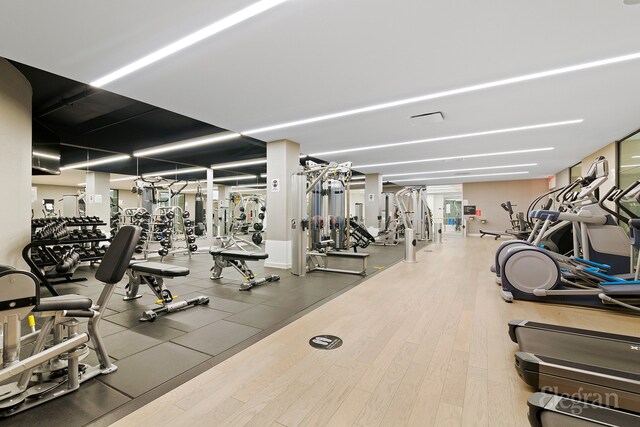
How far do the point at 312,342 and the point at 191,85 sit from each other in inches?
133

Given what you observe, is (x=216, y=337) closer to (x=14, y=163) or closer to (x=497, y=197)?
(x=14, y=163)

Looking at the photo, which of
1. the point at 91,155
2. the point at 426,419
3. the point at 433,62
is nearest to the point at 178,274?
the point at 426,419

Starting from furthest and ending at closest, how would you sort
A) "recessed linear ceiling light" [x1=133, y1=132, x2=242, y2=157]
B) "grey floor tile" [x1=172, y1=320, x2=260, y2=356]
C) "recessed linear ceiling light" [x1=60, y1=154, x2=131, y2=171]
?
1. "recessed linear ceiling light" [x1=60, y1=154, x2=131, y2=171]
2. "recessed linear ceiling light" [x1=133, y1=132, x2=242, y2=157]
3. "grey floor tile" [x1=172, y1=320, x2=260, y2=356]

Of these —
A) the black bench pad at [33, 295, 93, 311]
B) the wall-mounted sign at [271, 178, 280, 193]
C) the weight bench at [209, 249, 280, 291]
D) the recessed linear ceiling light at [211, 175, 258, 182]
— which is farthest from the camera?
the recessed linear ceiling light at [211, 175, 258, 182]

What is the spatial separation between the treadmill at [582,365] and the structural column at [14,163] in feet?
15.4

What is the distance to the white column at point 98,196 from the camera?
6598 millimetres

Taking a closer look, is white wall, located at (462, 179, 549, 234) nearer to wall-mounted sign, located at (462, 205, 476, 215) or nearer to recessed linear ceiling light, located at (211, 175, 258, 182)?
wall-mounted sign, located at (462, 205, 476, 215)

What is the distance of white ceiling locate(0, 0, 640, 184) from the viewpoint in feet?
7.14

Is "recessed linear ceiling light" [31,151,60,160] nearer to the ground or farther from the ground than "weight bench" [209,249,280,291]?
farther from the ground

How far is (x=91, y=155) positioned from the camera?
22.3ft

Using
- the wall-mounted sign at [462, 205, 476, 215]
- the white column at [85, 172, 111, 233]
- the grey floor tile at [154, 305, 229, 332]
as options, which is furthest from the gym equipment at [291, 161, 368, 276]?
the wall-mounted sign at [462, 205, 476, 215]

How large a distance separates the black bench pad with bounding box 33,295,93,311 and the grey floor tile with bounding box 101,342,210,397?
1.83ft

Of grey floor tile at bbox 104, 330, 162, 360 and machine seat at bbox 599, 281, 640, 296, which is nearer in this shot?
grey floor tile at bbox 104, 330, 162, 360

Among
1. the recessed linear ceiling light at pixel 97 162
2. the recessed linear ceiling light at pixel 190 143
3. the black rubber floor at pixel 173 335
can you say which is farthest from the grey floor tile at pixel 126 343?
the recessed linear ceiling light at pixel 97 162
